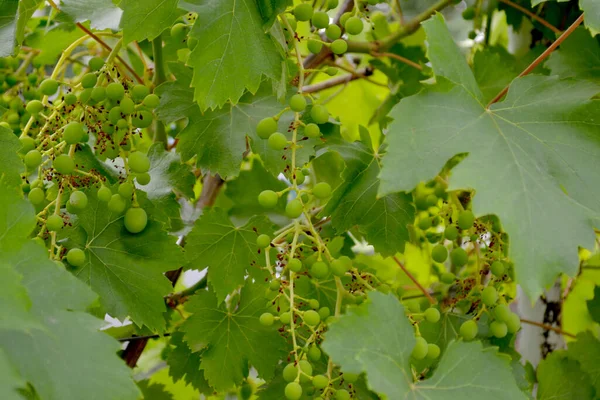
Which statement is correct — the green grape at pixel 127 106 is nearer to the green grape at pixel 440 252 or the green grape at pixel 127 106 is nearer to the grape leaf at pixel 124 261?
the grape leaf at pixel 124 261

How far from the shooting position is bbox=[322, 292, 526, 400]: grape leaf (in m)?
0.80

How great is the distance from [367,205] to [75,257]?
0.50m

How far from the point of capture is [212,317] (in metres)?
1.26

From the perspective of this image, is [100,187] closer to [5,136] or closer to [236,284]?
[5,136]

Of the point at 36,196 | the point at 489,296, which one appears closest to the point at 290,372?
the point at 489,296

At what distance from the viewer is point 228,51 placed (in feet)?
3.32

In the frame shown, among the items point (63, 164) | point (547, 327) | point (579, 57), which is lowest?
point (547, 327)

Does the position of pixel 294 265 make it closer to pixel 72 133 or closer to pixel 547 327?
pixel 72 133

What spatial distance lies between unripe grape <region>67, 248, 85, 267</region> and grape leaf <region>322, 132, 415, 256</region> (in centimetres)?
41

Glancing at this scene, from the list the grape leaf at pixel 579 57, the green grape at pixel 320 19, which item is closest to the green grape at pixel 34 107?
the green grape at pixel 320 19

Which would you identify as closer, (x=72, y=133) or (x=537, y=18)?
(x=72, y=133)

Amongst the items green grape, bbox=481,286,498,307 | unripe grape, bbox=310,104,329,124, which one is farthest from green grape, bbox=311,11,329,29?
green grape, bbox=481,286,498,307

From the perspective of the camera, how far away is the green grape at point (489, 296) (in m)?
1.04

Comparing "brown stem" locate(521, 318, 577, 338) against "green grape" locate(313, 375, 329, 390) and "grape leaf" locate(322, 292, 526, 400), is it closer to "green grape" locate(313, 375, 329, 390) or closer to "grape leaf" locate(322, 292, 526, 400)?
"grape leaf" locate(322, 292, 526, 400)
